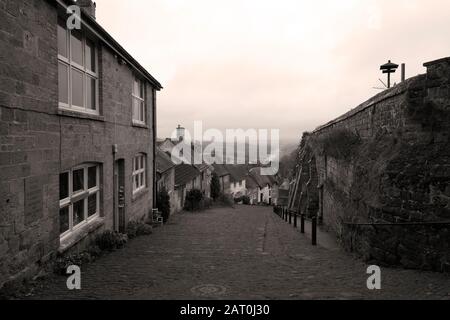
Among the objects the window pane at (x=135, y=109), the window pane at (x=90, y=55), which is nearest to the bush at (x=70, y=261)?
the window pane at (x=90, y=55)

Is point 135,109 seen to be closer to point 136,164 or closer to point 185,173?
point 136,164

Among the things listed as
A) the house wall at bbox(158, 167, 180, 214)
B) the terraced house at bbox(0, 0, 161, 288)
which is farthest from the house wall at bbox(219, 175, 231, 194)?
the terraced house at bbox(0, 0, 161, 288)

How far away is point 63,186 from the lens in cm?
716

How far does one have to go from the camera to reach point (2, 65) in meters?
4.98

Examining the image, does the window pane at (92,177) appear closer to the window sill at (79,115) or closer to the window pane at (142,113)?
the window sill at (79,115)

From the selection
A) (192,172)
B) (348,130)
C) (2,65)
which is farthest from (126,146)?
(192,172)

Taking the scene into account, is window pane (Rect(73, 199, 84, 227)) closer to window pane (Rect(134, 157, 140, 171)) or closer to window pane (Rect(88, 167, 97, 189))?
window pane (Rect(88, 167, 97, 189))

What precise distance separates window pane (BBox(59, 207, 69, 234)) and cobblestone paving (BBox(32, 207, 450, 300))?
0.92 metres

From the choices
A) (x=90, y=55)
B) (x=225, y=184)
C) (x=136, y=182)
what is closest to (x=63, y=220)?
(x=90, y=55)

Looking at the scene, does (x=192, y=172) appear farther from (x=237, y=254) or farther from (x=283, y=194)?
(x=237, y=254)

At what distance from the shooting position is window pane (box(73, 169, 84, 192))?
774cm

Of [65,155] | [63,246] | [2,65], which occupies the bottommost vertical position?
[63,246]

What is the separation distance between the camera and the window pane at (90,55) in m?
8.38
